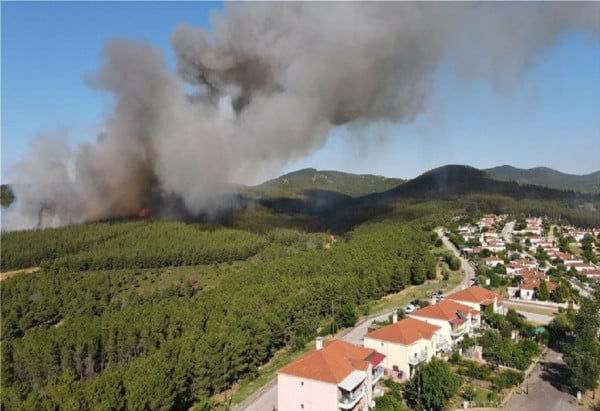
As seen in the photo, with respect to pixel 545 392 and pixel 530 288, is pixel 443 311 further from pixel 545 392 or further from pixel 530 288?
pixel 530 288

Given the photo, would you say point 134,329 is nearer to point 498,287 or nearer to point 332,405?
point 332,405

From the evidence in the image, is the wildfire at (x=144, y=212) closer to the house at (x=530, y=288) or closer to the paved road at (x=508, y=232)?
the paved road at (x=508, y=232)

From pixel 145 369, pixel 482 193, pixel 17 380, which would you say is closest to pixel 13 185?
pixel 17 380

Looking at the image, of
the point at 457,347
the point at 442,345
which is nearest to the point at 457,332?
the point at 457,347

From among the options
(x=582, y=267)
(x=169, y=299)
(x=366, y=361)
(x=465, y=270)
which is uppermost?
(x=169, y=299)

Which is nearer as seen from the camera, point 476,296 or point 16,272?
point 476,296

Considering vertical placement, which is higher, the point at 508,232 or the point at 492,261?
the point at 508,232

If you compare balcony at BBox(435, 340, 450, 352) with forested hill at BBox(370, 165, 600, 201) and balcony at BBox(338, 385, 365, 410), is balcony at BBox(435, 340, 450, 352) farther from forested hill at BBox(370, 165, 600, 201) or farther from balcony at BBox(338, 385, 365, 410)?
forested hill at BBox(370, 165, 600, 201)

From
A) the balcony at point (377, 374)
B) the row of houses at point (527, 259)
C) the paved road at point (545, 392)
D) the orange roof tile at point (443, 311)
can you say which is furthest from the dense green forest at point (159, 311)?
the paved road at point (545, 392)

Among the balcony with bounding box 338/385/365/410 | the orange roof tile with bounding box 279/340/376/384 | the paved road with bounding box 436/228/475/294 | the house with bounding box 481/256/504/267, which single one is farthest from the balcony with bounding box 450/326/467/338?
the house with bounding box 481/256/504/267
